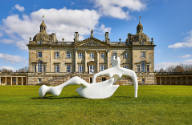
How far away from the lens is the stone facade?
41.0 metres

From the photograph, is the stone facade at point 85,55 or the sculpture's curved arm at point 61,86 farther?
the stone facade at point 85,55

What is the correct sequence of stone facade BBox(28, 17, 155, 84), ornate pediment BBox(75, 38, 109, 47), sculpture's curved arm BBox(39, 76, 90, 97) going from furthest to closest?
ornate pediment BBox(75, 38, 109, 47), stone facade BBox(28, 17, 155, 84), sculpture's curved arm BBox(39, 76, 90, 97)

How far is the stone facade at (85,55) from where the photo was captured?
135 ft

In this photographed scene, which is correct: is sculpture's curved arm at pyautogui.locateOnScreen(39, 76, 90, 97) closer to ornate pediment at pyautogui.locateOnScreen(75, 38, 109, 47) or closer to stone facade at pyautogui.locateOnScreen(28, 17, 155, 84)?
stone facade at pyautogui.locateOnScreen(28, 17, 155, 84)

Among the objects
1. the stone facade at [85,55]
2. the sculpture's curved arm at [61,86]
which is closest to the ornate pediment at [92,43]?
the stone facade at [85,55]

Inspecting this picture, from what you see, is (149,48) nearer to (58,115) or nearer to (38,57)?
(38,57)

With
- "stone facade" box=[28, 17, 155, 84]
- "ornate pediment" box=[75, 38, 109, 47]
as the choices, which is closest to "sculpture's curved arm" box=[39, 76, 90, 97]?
"stone facade" box=[28, 17, 155, 84]

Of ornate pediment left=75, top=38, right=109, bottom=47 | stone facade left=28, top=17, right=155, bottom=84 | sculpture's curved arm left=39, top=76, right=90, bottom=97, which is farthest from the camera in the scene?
ornate pediment left=75, top=38, right=109, bottom=47

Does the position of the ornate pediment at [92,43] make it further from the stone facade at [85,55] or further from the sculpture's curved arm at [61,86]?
the sculpture's curved arm at [61,86]

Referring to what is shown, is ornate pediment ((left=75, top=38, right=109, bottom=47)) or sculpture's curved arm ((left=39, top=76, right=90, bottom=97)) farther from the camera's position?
ornate pediment ((left=75, top=38, right=109, bottom=47))

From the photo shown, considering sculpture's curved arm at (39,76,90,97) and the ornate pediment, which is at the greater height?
the ornate pediment

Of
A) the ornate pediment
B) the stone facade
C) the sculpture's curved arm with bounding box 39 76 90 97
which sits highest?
the ornate pediment

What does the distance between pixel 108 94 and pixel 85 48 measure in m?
30.7

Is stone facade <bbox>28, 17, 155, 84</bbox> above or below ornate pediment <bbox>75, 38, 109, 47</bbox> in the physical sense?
below
